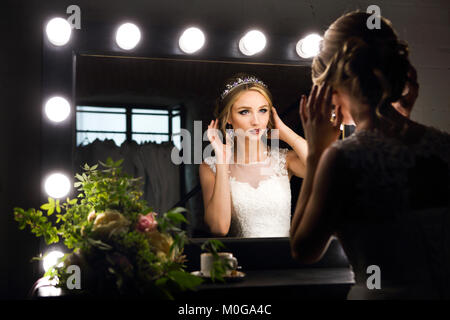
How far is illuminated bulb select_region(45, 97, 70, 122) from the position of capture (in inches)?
52.4

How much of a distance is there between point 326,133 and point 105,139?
0.73m

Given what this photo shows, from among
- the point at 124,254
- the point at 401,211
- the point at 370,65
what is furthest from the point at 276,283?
the point at 370,65

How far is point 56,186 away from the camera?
1311 millimetres

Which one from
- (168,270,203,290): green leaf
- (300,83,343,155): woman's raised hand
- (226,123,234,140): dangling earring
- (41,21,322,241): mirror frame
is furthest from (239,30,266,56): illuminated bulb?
(168,270,203,290): green leaf

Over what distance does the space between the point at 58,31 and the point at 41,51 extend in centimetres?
8

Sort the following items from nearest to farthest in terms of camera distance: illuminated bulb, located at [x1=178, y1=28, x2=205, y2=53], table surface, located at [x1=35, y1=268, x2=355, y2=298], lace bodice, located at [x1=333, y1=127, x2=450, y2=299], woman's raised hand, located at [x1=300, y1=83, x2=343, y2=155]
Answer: lace bodice, located at [x1=333, y1=127, x2=450, y2=299] < woman's raised hand, located at [x1=300, y1=83, x2=343, y2=155] < table surface, located at [x1=35, y1=268, x2=355, y2=298] < illuminated bulb, located at [x1=178, y1=28, x2=205, y2=53]

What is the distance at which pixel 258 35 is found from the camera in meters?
1.47

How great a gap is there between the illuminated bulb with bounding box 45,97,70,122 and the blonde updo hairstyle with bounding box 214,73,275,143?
0.46m

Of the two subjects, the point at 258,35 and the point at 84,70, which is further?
the point at 258,35

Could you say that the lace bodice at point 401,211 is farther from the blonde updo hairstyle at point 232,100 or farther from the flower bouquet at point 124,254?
the blonde updo hairstyle at point 232,100

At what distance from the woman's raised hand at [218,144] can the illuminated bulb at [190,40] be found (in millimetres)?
244

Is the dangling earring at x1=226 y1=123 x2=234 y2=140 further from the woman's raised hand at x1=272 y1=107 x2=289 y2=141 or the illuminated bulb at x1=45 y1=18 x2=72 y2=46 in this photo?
the illuminated bulb at x1=45 y1=18 x2=72 y2=46
